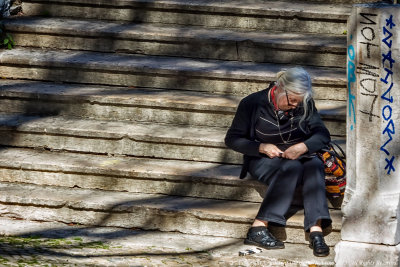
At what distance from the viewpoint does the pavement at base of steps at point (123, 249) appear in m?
5.48

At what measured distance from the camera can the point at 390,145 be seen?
5.33 m

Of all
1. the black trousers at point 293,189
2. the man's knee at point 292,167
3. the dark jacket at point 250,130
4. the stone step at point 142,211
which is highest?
the dark jacket at point 250,130

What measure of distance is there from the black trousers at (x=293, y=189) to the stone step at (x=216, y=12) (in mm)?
2282

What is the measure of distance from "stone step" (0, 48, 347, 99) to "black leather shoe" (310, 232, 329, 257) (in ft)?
5.61

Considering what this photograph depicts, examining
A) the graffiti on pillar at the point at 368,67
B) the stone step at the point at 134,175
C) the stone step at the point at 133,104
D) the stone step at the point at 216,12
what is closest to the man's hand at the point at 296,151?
the stone step at the point at 134,175

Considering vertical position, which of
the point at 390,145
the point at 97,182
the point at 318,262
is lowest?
the point at 318,262

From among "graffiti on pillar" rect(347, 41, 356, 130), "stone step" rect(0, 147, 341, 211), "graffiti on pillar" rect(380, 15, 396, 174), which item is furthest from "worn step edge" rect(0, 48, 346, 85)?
"graffiti on pillar" rect(380, 15, 396, 174)

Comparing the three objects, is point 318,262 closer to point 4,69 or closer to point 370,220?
point 370,220

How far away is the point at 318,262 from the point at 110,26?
3.47m

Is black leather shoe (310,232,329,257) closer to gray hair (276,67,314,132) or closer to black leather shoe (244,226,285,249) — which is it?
black leather shoe (244,226,285,249)

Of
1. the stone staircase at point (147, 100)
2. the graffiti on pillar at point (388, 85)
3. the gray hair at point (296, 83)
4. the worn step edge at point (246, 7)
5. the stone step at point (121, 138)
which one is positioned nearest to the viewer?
the graffiti on pillar at point (388, 85)

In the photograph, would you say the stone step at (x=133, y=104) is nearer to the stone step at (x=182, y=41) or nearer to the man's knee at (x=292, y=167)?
the stone step at (x=182, y=41)

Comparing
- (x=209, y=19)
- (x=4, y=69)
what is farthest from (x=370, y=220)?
(x=4, y=69)

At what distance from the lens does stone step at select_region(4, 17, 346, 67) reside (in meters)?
7.37
